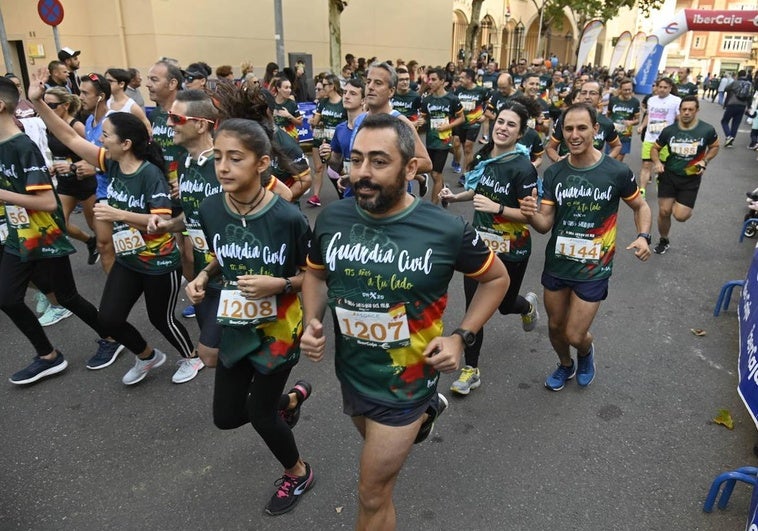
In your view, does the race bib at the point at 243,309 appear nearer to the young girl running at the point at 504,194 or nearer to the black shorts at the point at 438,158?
the young girl running at the point at 504,194

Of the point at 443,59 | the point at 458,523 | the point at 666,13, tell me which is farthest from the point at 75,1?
the point at 666,13

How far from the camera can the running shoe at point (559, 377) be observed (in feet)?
14.1

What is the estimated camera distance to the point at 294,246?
2.80 m

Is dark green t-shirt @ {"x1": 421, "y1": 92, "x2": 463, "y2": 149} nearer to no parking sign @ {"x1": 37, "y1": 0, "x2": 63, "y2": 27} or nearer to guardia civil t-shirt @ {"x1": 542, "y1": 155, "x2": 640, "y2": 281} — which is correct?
guardia civil t-shirt @ {"x1": 542, "y1": 155, "x2": 640, "y2": 281}

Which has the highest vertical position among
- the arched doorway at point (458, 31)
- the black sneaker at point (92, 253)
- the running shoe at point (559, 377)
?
the arched doorway at point (458, 31)

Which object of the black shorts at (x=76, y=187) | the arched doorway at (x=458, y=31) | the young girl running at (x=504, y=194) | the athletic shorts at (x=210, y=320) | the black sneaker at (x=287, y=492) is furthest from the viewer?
the arched doorway at (x=458, y=31)

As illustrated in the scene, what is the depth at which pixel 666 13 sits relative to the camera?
68.4 meters

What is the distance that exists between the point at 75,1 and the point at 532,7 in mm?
37849

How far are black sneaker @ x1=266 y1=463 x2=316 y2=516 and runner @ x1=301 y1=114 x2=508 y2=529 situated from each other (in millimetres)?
800

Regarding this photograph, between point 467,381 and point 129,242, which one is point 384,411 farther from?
point 129,242

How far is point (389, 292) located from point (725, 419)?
302 centimetres

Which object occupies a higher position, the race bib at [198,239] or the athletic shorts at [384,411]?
the race bib at [198,239]

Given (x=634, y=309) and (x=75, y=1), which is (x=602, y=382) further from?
(x=75, y=1)

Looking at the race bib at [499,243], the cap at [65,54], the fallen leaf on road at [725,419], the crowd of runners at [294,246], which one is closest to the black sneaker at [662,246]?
the crowd of runners at [294,246]
